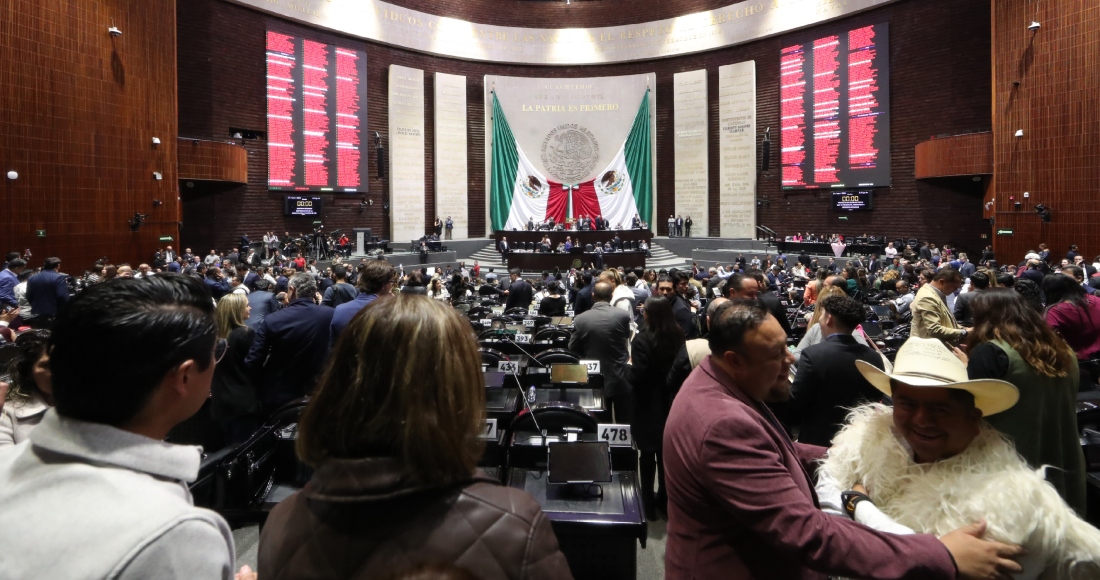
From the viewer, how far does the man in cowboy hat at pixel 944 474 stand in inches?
52.0

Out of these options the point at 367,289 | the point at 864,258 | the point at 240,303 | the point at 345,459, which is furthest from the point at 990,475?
the point at 864,258

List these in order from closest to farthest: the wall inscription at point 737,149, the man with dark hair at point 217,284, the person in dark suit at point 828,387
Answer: the person in dark suit at point 828,387
the man with dark hair at point 217,284
the wall inscription at point 737,149

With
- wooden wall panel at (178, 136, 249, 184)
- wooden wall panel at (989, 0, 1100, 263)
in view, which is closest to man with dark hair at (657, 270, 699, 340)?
wooden wall panel at (989, 0, 1100, 263)

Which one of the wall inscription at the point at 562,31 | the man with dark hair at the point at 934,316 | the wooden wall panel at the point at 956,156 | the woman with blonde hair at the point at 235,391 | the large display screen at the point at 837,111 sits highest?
the wall inscription at the point at 562,31

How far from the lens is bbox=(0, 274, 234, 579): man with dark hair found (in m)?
0.86

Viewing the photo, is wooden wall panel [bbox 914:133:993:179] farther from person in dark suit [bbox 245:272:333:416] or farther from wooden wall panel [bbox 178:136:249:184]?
wooden wall panel [bbox 178:136:249:184]

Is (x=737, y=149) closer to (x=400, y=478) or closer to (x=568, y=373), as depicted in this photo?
(x=568, y=373)

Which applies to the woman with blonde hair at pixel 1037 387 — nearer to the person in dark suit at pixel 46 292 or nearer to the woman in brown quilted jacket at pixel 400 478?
the woman in brown quilted jacket at pixel 400 478

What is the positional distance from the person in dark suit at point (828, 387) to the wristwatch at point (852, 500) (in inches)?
54.1

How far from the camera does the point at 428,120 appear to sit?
2242cm

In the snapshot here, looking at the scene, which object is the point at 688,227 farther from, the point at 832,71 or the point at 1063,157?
the point at 1063,157

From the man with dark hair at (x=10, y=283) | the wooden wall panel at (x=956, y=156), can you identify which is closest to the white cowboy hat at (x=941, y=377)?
the man with dark hair at (x=10, y=283)

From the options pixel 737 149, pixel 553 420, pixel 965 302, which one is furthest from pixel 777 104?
pixel 553 420

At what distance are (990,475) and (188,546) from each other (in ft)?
5.03
